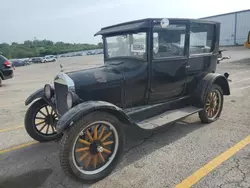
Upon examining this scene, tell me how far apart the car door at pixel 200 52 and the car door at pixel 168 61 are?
20 centimetres

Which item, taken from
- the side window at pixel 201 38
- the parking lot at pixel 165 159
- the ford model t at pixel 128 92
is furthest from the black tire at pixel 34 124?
the side window at pixel 201 38

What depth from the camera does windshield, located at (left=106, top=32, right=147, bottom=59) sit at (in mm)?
3657

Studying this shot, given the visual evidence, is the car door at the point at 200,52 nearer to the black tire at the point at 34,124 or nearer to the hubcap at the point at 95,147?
the hubcap at the point at 95,147

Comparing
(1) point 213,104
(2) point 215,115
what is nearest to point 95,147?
(1) point 213,104

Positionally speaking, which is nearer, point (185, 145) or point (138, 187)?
point (138, 187)

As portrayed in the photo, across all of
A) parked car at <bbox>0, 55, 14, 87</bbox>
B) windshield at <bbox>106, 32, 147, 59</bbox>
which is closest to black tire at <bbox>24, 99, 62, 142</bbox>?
windshield at <bbox>106, 32, 147, 59</bbox>

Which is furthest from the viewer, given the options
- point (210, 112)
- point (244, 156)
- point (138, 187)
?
point (210, 112)

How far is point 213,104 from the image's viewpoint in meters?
4.63

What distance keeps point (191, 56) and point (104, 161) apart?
2.55 meters

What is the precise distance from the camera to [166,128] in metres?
4.41

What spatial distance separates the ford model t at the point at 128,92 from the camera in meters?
2.80

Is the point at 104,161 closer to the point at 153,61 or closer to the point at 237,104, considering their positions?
the point at 153,61

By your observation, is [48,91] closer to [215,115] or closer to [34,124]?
[34,124]

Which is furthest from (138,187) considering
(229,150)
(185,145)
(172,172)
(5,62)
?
(5,62)
